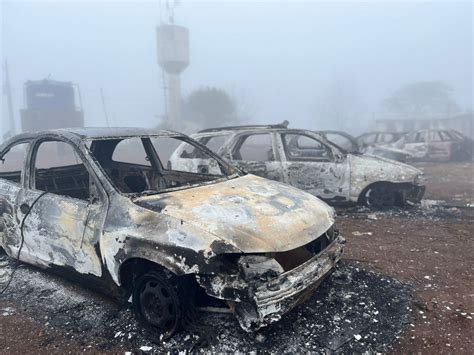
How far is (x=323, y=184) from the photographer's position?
642 cm

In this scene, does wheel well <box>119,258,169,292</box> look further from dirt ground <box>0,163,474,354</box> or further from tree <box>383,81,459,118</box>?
tree <box>383,81,459,118</box>

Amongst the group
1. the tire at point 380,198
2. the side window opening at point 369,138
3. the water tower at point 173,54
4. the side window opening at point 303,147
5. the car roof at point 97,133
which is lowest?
the tire at point 380,198

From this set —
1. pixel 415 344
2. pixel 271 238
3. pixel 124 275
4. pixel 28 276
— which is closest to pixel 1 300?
pixel 28 276

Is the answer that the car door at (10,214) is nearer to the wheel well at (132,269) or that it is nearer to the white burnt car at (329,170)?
the wheel well at (132,269)

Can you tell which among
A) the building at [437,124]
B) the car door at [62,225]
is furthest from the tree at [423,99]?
the car door at [62,225]

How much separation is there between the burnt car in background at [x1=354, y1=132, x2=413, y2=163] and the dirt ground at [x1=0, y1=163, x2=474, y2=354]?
803cm

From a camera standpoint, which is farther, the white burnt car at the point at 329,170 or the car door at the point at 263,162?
the car door at the point at 263,162

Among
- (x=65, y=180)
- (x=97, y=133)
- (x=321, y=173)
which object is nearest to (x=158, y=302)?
(x=97, y=133)

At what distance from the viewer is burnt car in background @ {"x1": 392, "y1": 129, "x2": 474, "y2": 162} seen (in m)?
14.5

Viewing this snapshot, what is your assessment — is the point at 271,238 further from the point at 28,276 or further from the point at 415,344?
the point at 28,276

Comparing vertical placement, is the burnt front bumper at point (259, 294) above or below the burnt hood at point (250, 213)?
below

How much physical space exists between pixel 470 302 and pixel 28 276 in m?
4.57

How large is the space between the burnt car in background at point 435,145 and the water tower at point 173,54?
29.5 m

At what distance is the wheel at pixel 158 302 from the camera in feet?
9.18
